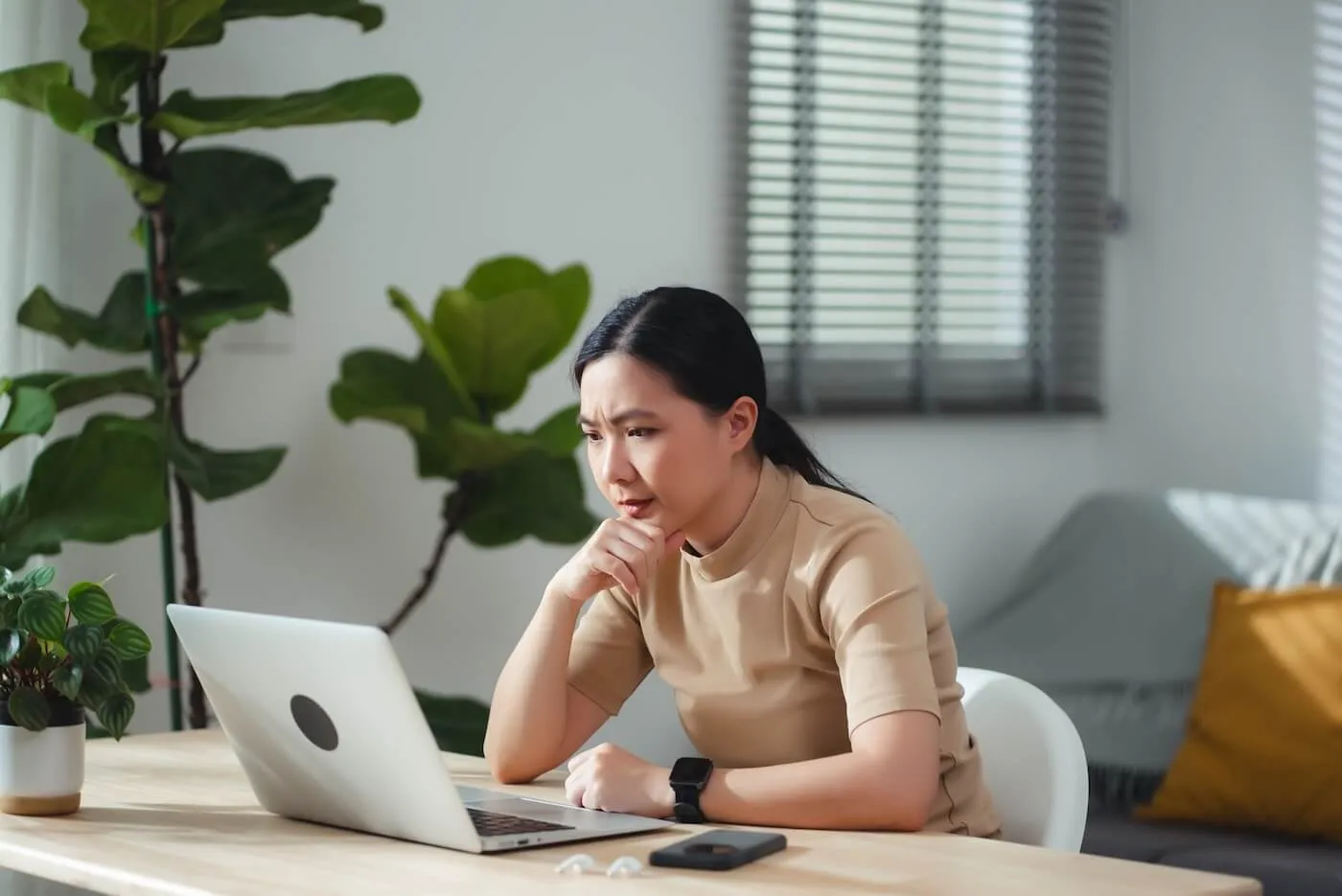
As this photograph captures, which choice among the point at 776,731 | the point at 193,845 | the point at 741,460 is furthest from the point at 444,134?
the point at 193,845

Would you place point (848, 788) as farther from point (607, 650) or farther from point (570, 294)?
point (570, 294)

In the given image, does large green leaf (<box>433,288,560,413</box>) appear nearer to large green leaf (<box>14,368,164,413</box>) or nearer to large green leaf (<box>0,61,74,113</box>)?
large green leaf (<box>14,368,164,413</box>)

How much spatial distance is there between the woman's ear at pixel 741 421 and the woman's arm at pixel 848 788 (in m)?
0.35

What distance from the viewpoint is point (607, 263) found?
325 centimetres

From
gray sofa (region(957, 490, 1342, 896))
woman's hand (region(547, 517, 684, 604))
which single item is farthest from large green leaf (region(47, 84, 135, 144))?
gray sofa (region(957, 490, 1342, 896))

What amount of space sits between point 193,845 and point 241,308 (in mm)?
1187

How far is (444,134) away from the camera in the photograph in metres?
3.06

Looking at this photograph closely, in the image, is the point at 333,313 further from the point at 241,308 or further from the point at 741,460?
the point at 741,460

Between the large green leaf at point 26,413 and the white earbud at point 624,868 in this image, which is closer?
the white earbud at point 624,868

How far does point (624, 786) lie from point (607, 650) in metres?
0.35

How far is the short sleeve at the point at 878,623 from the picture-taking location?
162 cm

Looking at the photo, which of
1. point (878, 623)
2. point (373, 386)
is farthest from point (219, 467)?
point (878, 623)

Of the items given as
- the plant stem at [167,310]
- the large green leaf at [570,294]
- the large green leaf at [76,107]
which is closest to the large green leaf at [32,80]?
the large green leaf at [76,107]

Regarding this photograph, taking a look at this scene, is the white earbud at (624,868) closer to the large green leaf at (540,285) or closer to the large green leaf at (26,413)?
the large green leaf at (26,413)
